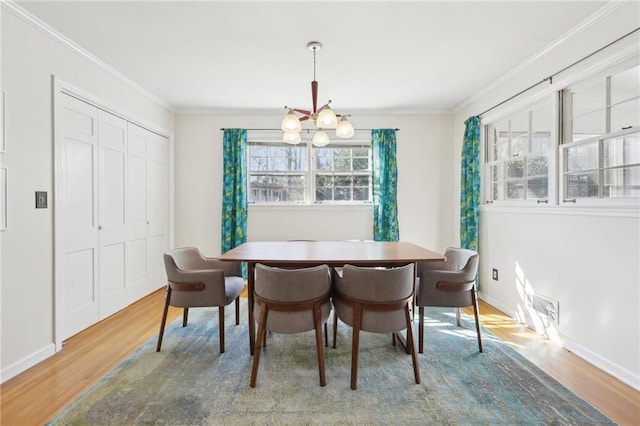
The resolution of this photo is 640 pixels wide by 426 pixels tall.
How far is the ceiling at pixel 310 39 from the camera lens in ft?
7.36

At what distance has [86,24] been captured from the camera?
8.05 ft

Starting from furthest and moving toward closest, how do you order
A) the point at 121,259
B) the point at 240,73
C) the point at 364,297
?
the point at 121,259
the point at 240,73
the point at 364,297

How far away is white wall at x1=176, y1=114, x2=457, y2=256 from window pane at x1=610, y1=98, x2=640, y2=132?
238cm

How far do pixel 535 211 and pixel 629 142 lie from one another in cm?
93

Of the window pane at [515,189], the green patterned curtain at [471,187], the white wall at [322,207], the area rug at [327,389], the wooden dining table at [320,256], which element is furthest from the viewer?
the white wall at [322,207]

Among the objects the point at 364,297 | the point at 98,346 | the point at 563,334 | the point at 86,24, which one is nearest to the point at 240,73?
the point at 86,24

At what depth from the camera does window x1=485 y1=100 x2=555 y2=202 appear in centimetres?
303

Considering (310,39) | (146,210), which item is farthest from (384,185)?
(146,210)

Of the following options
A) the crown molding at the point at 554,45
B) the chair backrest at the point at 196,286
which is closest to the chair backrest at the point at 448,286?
the chair backrest at the point at 196,286

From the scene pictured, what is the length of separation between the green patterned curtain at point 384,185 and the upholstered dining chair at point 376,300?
2495 mm

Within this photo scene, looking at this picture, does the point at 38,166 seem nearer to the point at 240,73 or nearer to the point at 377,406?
the point at 240,73

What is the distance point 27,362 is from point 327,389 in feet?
7.27

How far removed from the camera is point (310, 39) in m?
2.63

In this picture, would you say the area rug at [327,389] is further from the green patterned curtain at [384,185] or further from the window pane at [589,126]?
the green patterned curtain at [384,185]
